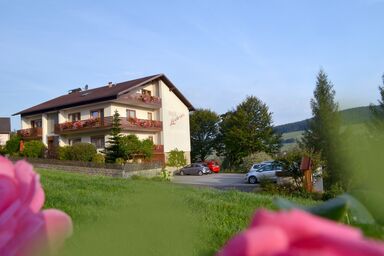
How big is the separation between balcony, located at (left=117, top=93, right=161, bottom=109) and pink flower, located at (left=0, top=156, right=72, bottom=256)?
104ft

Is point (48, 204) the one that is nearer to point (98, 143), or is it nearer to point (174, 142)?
point (98, 143)

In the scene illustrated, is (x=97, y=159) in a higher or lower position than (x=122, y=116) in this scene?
lower

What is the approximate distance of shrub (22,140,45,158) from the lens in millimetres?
32281

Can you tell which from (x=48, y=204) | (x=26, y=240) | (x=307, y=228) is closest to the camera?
(x=307, y=228)

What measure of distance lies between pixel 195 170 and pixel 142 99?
6.82m

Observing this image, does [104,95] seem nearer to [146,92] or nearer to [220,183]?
[146,92]

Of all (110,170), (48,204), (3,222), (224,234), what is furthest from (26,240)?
(110,170)

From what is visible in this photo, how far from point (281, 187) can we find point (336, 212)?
→ 17295 mm

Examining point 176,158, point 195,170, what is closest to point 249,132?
point 176,158

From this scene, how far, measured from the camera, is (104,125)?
3119cm

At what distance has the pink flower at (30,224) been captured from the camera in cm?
31

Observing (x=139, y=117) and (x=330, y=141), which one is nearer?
(x=330, y=141)

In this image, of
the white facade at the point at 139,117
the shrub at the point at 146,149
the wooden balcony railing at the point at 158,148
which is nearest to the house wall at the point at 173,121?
the white facade at the point at 139,117

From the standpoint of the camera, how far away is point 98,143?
32906 millimetres
